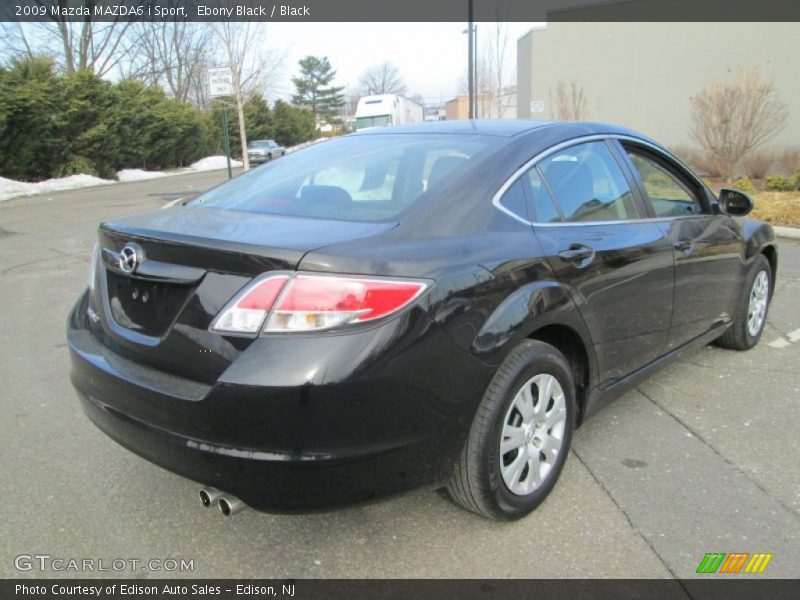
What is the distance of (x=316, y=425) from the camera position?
6.43ft

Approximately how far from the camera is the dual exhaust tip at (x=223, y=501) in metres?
2.15

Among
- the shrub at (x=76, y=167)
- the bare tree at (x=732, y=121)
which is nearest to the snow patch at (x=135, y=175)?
the shrub at (x=76, y=167)

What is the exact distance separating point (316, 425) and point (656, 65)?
2433 centimetres

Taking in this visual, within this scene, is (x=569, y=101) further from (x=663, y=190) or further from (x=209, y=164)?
(x=663, y=190)

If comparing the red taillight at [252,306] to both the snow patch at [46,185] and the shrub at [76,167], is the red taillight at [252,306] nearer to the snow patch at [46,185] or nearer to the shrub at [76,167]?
the snow patch at [46,185]

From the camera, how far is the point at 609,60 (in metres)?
24.2

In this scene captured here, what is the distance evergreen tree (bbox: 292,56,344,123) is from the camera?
8419cm

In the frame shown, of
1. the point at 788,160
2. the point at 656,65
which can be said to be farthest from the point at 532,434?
the point at 656,65

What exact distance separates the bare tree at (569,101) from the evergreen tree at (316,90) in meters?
62.5
